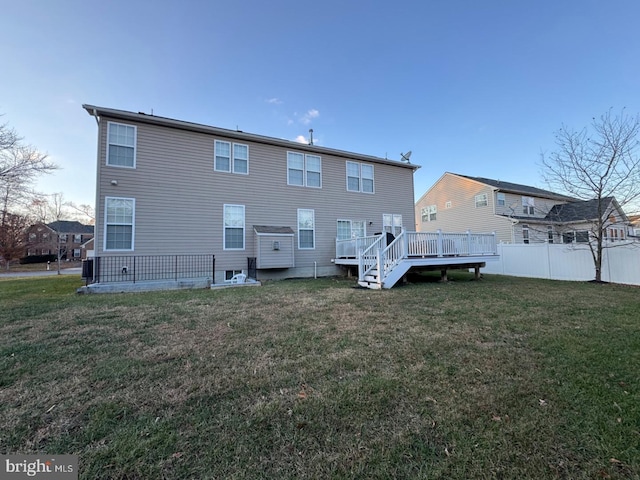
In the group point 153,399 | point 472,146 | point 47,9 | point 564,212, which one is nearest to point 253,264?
point 153,399

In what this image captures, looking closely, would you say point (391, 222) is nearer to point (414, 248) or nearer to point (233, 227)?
point (414, 248)

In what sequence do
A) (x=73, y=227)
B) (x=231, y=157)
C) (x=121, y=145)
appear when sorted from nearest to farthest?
(x=121, y=145) < (x=231, y=157) < (x=73, y=227)

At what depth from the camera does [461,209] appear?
72.3 ft

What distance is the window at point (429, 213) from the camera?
79.9ft

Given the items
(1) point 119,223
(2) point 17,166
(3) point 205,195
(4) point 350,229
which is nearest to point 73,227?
(2) point 17,166

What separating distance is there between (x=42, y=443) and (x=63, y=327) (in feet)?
11.8

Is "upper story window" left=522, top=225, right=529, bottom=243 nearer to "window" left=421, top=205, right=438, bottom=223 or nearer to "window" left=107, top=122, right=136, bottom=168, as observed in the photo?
"window" left=421, top=205, right=438, bottom=223

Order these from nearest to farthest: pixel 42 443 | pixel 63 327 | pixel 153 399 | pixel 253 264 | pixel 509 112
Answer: pixel 42 443
pixel 153 399
pixel 63 327
pixel 253 264
pixel 509 112

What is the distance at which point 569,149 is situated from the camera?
37.3ft

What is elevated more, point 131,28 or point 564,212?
point 131,28

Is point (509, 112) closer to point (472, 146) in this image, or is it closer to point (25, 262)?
point (472, 146)

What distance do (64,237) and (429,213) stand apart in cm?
5185

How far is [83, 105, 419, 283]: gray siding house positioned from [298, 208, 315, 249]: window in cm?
5

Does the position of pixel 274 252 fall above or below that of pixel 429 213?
below
